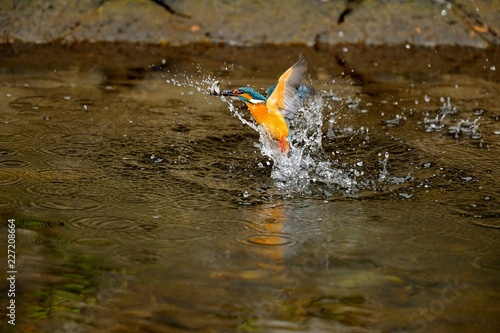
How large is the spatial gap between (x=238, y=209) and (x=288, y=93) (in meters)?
0.74

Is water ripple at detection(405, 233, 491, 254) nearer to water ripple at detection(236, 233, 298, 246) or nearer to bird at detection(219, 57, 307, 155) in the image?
water ripple at detection(236, 233, 298, 246)

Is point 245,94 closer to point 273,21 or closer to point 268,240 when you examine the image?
point 268,240

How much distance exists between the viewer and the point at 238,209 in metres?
3.92

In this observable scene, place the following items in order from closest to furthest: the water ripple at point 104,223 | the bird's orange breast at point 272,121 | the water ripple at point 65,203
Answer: the water ripple at point 104,223
the water ripple at point 65,203
the bird's orange breast at point 272,121

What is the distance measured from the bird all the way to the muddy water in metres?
0.22

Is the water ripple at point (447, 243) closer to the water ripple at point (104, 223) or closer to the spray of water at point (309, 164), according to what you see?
the spray of water at point (309, 164)

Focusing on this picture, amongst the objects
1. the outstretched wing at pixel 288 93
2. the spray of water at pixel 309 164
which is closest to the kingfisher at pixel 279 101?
the outstretched wing at pixel 288 93

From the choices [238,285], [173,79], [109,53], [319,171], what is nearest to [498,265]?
[238,285]

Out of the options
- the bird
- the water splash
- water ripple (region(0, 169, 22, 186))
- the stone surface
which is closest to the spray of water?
the water splash

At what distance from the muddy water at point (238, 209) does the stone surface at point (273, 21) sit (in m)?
1.09

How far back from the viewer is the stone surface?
746cm

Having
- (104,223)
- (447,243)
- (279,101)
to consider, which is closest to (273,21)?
(279,101)

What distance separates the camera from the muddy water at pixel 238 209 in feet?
9.95

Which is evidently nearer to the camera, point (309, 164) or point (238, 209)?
point (238, 209)
